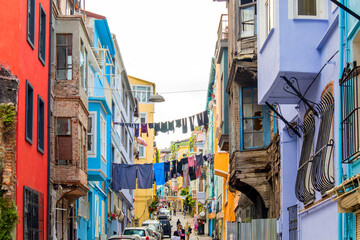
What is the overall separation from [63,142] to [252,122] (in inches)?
282

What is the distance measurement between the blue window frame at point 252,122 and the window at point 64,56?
6.71 metres

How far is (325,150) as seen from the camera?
1161cm

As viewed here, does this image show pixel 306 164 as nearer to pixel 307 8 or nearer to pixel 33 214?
pixel 307 8

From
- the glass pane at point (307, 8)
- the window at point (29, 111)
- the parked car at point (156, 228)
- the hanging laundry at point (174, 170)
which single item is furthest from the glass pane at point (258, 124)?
the parked car at point (156, 228)

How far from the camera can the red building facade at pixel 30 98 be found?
17484mm

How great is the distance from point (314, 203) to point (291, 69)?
8.95 feet

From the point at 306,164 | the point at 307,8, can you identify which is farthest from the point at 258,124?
the point at 307,8

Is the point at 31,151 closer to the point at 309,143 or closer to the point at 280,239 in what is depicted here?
the point at 280,239

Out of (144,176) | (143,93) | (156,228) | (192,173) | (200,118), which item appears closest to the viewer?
(200,118)

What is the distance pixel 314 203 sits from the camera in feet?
41.6

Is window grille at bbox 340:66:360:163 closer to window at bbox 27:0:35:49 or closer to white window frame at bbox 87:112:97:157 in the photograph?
window at bbox 27:0:35:49

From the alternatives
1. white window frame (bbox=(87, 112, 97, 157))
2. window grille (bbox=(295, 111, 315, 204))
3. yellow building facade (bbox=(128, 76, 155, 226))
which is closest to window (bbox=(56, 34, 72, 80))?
white window frame (bbox=(87, 112, 97, 157))

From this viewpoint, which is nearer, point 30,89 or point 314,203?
point 314,203

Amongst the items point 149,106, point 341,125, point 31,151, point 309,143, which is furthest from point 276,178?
point 149,106
